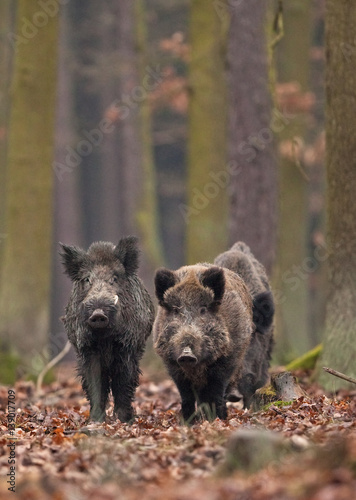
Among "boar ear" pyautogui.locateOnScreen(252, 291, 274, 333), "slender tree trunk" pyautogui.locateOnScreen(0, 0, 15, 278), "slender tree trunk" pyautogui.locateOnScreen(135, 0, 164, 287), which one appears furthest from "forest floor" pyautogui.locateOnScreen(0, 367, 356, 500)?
"slender tree trunk" pyautogui.locateOnScreen(135, 0, 164, 287)

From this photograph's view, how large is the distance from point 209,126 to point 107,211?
18.0 meters

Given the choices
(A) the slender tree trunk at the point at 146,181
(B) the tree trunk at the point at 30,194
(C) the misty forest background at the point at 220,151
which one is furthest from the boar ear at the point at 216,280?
(A) the slender tree trunk at the point at 146,181

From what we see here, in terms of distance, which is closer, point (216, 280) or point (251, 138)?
point (216, 280)

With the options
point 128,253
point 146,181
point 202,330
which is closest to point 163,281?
point 202,330

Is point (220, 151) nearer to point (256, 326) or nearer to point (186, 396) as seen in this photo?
point (256, 326)

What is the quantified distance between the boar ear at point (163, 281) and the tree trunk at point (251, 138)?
6.58m

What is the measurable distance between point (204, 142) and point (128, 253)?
10.6m

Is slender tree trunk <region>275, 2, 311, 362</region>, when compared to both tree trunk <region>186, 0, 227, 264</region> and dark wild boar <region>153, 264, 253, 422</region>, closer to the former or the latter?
tree trunk <region>186, 0, 227, 264</region>

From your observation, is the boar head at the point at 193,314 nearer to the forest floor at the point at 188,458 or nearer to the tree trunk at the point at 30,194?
the forest floor at the point at 188,458

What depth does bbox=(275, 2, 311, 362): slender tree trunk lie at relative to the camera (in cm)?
2319

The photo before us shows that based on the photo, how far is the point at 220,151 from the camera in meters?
20.5

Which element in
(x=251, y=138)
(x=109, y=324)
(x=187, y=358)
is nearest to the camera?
(x=187, y=358)

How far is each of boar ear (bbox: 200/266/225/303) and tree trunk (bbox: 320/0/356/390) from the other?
10.2 ft

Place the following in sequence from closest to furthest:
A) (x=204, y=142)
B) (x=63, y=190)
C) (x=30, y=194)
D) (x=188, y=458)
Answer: (x=188, y=458) → (x=30, y=194) → (x=204, y=142) → (x=63, y=190)
